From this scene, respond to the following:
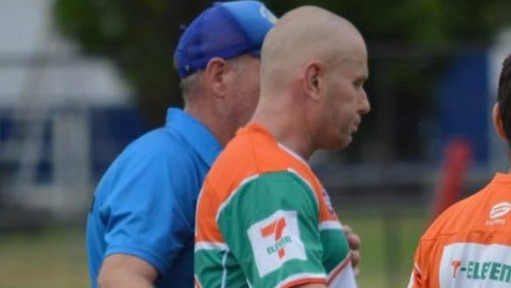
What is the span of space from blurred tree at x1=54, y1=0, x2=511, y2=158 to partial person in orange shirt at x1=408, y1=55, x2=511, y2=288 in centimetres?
721

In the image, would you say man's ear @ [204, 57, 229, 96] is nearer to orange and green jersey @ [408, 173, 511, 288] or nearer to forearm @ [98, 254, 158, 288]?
forearm @ [98, 254, 158, 288]

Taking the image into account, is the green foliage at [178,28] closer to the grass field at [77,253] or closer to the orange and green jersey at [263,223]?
the grass field at [77,253]

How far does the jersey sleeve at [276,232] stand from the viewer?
4.01m

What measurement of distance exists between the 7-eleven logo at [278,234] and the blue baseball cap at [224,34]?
2.71ft

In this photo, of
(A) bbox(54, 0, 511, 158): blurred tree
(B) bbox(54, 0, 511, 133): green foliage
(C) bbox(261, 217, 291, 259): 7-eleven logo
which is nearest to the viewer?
(C) bbox(261, 217, 291, 259): 7-eleven logo

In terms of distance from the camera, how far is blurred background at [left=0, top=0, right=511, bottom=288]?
15.3m

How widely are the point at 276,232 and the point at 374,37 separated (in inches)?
446

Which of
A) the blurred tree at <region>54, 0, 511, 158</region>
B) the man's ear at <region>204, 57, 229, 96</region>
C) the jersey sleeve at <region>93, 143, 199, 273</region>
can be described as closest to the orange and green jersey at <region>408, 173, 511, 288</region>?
the jersey sleeve at <region>93, 143, 199, 273</region>

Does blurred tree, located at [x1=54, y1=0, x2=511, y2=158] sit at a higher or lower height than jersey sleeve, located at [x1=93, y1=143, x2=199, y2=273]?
higher

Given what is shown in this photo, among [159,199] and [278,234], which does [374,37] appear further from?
[278,234]

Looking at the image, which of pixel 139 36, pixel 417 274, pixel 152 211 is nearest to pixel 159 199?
pixel 152 211

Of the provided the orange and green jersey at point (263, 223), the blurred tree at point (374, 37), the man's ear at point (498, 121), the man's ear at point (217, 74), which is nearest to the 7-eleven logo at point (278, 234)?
the orange and green jersey at point (263, 223)

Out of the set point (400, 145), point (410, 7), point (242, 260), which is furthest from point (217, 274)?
point (400, 145)

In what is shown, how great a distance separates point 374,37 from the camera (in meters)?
15.2
